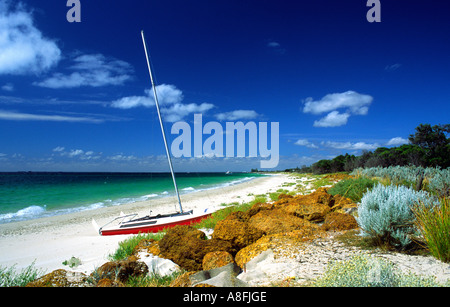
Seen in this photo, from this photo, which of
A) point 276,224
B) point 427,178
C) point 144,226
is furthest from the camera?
point 427,178

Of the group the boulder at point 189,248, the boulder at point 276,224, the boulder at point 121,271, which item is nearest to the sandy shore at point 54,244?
the boulder at point 121,271

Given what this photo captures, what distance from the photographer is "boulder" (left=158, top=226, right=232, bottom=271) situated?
4504 mm

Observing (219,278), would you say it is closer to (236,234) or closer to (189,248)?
(189,248)

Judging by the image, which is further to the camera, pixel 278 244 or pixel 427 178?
pixel 427 178

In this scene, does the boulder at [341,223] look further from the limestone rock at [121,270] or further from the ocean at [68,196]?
the ocean at [68,196]

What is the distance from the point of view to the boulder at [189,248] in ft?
14.8

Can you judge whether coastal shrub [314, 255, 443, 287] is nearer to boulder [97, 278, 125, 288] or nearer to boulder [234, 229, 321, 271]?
boulder [234, 229, 321, 271]

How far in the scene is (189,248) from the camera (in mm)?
4688

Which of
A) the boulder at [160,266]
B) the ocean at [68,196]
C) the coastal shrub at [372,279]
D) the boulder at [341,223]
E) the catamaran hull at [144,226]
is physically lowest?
the ocean at [68,196]

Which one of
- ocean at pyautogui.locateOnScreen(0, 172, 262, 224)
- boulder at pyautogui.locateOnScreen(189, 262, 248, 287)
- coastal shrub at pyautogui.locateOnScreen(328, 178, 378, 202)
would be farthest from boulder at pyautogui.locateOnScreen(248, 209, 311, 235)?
ocean at pyautogui.locateOnScreen(0, 172, 262, 224)

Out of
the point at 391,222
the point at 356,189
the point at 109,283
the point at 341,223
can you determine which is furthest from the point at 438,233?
the point at 356,189

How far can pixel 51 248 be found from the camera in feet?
28.3

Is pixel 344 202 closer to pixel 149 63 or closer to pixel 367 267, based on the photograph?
pixel 367 267
